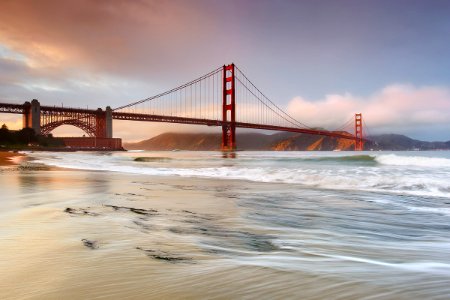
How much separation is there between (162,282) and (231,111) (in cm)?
5383

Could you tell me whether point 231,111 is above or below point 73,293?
above

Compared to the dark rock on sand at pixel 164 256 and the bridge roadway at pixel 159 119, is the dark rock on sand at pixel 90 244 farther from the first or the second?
the bridge roadway at pixel 159 119

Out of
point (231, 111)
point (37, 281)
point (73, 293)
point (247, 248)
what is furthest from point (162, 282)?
point (231, 111)

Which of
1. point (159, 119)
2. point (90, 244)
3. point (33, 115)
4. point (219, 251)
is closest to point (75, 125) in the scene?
point (33, 115)

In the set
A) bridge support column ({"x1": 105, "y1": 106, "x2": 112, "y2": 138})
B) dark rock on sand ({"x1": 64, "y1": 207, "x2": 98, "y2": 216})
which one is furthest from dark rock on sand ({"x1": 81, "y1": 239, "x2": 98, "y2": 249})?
bridge support column ({"x1": 105, "y1": 106, "x2": 112, "y2": 138})

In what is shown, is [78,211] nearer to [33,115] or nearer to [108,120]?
[108,120]

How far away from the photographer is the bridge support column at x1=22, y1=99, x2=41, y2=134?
55.4m

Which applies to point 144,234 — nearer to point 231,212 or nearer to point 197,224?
point 197,224

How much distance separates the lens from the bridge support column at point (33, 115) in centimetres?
5540

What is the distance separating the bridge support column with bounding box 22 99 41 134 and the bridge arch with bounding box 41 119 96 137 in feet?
4.80

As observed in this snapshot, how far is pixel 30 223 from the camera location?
9.88ft

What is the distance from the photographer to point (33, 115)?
183 ft

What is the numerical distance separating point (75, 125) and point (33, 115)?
6.83 m

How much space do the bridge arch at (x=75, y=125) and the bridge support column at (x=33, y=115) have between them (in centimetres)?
146
